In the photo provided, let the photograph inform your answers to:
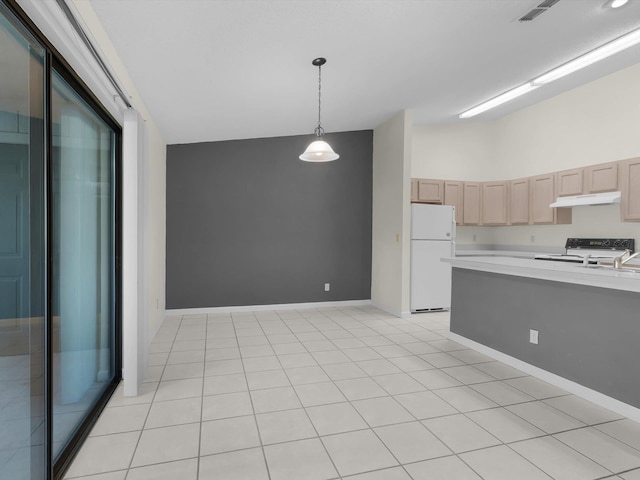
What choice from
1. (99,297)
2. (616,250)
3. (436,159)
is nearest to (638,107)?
(616,250)

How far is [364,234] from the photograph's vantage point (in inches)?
242

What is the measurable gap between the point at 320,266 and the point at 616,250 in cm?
417

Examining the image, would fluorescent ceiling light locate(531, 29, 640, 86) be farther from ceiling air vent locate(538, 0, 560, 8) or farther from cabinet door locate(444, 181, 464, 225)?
cabinet door locate(444, 181, 464, 225)

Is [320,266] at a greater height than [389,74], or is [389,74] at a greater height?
[389,74]

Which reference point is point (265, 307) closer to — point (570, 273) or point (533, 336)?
point (533, 336)

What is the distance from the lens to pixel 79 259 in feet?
7.41

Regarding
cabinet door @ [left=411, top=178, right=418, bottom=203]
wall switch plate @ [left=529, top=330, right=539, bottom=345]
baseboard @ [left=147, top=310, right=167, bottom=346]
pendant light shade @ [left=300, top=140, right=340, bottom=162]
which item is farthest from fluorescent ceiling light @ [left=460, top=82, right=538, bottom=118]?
baseboard @ [left=147, top=310, right=167, bottom=346]

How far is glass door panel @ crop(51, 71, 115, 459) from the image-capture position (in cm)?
193

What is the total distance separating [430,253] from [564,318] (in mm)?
2603

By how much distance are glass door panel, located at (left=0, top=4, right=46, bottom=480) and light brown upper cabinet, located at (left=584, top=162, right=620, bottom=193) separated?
5.97 metres

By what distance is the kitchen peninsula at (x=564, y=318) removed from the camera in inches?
95.0

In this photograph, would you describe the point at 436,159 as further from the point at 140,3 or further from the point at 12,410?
the point at 12,410

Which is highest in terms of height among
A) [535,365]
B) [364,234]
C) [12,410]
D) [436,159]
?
[436,159]

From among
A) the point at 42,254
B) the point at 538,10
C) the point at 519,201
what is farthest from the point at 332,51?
the point at 519,201
